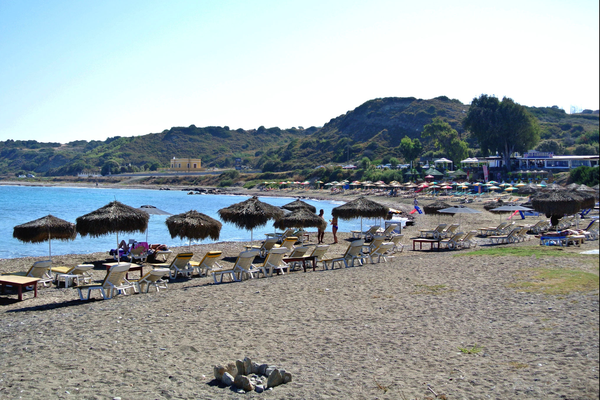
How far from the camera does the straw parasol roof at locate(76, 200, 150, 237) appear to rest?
12.1m

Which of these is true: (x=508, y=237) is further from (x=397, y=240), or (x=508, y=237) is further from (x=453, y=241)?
(x=397, y=240)

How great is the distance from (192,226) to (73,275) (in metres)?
3.28

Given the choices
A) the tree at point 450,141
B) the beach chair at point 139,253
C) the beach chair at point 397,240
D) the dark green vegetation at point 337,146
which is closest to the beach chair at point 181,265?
the beach chair at point 139,253

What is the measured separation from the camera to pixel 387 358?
542 cm

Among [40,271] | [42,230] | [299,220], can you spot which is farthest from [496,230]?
[40,271]

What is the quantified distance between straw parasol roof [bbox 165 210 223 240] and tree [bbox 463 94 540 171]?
57.9 m

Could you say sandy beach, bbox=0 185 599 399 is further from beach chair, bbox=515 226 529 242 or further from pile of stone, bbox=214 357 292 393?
beach chair, bbox=515 226 529 242

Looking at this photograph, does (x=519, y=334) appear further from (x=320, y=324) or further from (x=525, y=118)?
(x=525, y=118)

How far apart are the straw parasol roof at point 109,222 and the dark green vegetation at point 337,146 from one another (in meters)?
52.3

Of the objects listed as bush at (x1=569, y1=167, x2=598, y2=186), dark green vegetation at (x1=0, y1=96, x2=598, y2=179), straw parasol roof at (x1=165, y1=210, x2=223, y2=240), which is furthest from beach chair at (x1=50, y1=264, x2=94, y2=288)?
dark green vegetation at (x1=0, y1=96, x2=598, y2=179)

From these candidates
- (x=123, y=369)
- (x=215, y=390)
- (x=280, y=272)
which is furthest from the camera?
(x=280, y=272)

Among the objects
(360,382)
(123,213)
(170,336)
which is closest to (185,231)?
(123,213)

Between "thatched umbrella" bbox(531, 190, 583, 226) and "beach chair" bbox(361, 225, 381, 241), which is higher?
"thatched umbrella" bbox(531, 190, 583, 226)

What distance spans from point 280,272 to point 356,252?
2.15 metres
